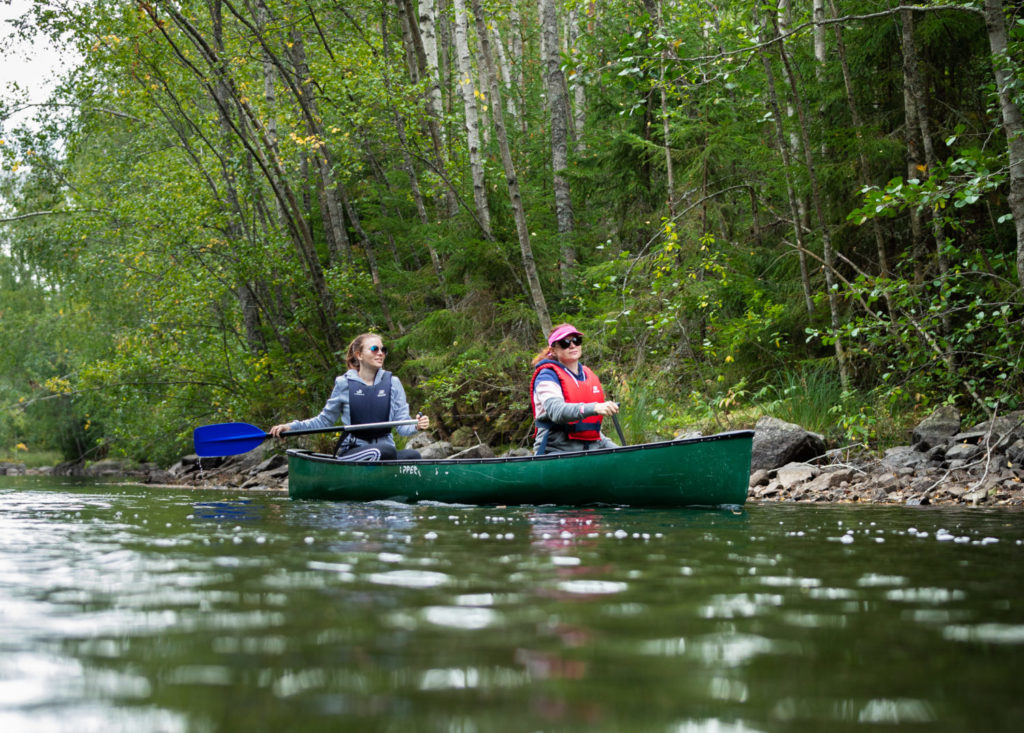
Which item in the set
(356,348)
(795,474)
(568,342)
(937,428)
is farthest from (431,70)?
(937,428)

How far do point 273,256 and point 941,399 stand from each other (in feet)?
34.1

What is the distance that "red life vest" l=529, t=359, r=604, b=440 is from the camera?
745 cm

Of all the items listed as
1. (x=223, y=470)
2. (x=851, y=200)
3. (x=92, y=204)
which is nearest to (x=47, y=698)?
(x=851, y=200)

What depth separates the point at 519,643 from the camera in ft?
7.82

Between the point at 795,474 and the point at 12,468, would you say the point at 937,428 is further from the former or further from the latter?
the point at 12,468

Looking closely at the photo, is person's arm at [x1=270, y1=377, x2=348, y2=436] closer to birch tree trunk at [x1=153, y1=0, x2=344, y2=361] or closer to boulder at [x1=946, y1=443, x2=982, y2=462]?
birch tree trunk at [x1=153, y1=0, x2=344, y2=361]

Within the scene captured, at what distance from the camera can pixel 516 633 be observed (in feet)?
8.21

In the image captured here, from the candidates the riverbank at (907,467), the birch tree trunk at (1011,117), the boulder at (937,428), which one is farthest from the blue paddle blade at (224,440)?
the birch tree trunk at (1011,117)

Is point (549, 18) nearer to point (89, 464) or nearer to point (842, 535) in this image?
point (842, 535)

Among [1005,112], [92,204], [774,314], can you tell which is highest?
[92,204]

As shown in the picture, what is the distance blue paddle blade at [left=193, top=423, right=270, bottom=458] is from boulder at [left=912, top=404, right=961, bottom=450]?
6.75m

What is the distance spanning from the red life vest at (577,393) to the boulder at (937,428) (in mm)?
3045

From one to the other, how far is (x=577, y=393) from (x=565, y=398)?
0.11 meters

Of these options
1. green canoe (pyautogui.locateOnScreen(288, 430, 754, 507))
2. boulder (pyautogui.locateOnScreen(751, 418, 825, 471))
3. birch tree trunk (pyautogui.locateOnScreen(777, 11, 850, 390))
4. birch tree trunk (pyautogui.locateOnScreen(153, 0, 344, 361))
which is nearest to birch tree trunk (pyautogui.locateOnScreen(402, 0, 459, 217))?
birch tree trunk (pyautogui.locateOnScreen(153, 0, 344, 361))
